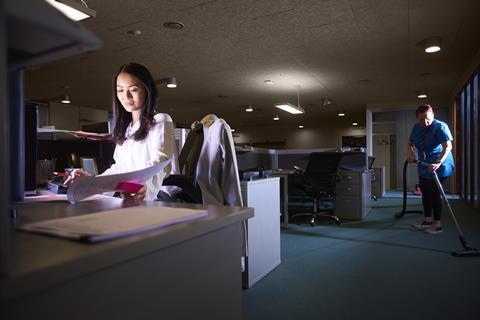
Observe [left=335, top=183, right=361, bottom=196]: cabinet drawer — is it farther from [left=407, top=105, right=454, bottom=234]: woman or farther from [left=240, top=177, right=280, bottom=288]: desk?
[left=240, top=177, right=280, bottom=288]: desk

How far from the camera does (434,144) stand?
369cm

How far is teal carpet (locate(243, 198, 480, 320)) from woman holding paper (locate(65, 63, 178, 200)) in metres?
1.05

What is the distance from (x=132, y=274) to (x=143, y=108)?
39.8 inches

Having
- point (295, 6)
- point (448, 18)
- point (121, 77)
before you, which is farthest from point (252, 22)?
point (121, 77)

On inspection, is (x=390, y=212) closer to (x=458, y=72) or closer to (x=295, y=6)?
(x=458, y=72)

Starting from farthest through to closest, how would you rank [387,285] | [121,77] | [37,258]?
[387,285] → [121,77] → [37,258]

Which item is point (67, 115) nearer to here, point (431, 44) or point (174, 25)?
point (174, 25)

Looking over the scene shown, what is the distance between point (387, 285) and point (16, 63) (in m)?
2.41

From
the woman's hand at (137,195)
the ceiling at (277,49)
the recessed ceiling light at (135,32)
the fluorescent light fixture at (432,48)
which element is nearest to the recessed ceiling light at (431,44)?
the fluorescent light fixture at (432,48)

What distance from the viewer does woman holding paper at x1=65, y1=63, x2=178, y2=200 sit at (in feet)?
4.49

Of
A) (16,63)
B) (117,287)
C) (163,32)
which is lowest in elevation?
(117,287)

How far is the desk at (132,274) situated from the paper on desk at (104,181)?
0.11 meters

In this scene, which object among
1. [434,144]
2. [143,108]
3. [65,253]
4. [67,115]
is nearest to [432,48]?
[434,144]

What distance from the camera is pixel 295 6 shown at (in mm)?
3439
